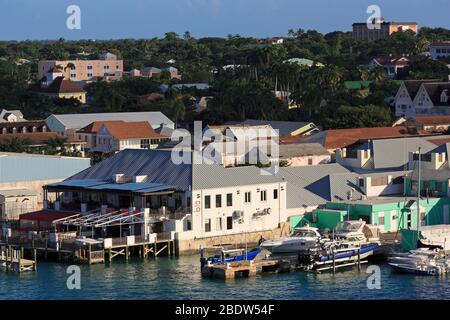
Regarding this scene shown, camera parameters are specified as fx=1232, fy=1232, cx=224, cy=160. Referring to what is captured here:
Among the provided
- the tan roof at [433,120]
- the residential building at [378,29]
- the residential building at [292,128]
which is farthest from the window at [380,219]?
the residential building at [378,29]

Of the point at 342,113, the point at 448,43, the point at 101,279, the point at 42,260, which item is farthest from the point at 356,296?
the point at 448,43

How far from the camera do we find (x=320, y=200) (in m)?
39.8

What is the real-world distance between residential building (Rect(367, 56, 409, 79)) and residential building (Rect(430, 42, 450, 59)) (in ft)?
19.7

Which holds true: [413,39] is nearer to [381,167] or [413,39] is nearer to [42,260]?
[381,167]

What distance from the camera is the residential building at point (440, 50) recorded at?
11862cm

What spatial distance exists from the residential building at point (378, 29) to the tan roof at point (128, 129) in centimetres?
10485

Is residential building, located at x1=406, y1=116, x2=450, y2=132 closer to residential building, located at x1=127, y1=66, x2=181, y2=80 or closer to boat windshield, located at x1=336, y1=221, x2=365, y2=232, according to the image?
boat windshield, located at x1=336, y1=221, x2=365, y2=232

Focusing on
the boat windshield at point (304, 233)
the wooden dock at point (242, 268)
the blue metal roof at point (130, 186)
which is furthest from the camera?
the blue metal roof at point (130, 186)

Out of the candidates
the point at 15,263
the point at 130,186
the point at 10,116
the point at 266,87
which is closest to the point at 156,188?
the point at 130,186

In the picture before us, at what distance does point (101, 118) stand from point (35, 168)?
2685cm

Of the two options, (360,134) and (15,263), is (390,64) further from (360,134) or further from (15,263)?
(15,263)

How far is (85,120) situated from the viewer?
6988 centimetres

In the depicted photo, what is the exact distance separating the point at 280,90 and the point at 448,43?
123ft

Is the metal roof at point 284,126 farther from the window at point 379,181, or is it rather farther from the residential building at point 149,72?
the residential building at point 149,72
